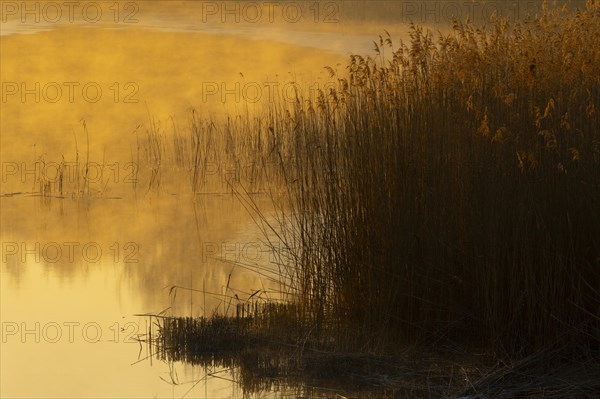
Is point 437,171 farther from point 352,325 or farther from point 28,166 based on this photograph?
point 28,166

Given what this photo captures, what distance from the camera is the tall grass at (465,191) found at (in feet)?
18.4

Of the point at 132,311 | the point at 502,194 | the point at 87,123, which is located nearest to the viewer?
the point at 502,194

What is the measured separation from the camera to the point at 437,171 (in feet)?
19.7

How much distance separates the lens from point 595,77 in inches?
233

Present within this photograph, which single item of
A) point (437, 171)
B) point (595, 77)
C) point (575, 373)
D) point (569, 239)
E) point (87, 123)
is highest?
point (87, 123)

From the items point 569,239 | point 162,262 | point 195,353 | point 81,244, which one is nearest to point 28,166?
point 81,244

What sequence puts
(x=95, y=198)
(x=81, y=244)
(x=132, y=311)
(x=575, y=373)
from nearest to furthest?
1. (x=575, y=373)
2. (x=132, y=311)
3. (x=81, y=244)
4. (x=95, y=198)

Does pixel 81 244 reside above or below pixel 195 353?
above

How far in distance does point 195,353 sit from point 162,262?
11.5 feet

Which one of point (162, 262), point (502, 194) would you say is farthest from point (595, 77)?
point (162, 262)

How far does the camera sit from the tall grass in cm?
562

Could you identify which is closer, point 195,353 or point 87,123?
point 195,353

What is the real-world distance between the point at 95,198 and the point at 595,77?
35.0ft

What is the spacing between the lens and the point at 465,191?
590cm
